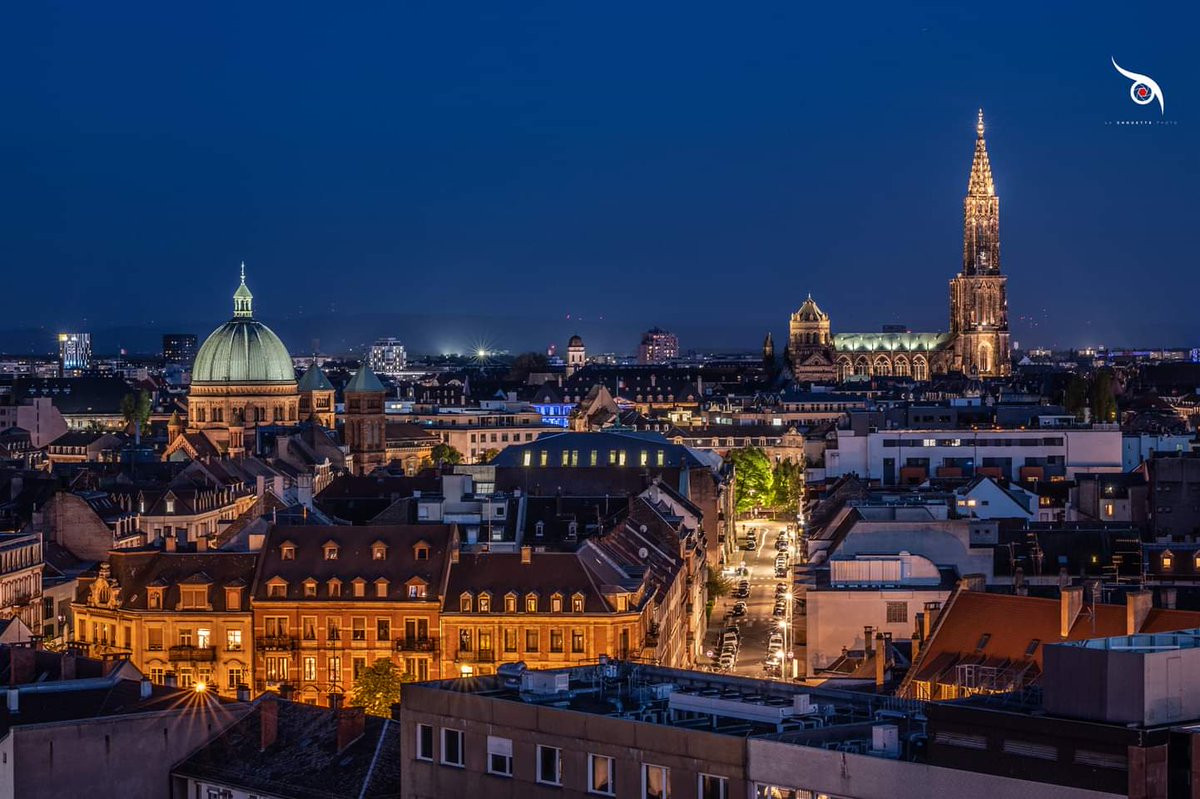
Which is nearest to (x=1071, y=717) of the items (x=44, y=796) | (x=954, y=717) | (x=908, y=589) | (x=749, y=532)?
(x=954, y=717)

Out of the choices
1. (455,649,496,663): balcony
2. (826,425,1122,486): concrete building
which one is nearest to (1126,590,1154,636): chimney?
(455,649,496,663): balcony

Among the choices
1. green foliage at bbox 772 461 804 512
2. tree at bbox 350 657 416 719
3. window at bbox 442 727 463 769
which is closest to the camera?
window at bbox 442 727 463 769

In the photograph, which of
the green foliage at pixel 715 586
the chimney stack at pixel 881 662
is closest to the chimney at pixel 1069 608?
the chimney stack at pixel 881 662

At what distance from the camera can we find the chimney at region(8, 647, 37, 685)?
58156mm

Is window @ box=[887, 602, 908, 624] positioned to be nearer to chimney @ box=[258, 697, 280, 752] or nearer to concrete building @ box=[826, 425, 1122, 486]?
chimney @ box=[258, 697, 280, 752]

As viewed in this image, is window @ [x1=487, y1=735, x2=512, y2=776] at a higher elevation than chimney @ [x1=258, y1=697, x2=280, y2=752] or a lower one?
higher

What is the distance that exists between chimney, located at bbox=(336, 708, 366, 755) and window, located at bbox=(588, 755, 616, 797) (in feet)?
45.3

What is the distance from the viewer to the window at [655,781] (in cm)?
3788

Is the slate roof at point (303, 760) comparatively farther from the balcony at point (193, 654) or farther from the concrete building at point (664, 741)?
the balcony at point (193, 654)

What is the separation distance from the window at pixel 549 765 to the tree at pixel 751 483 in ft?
444

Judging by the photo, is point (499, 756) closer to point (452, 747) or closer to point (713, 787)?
point (452, 747)

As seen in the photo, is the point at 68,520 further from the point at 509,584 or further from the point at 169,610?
the point at 509,584

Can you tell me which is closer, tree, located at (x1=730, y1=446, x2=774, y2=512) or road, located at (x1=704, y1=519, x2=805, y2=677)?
road, located at (x1=704, y1=519, x2=805, y2=677)

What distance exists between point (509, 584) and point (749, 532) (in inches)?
3210
